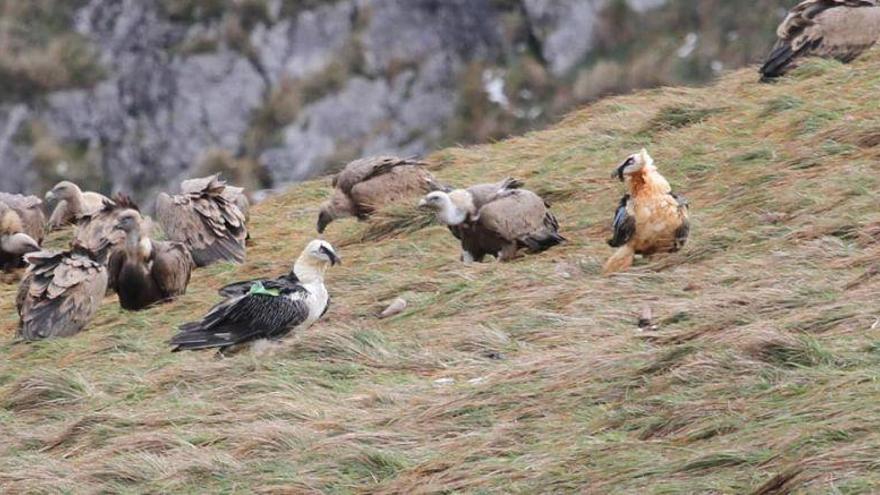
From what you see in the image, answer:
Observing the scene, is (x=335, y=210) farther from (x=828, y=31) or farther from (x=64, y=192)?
(x=828, y=31)

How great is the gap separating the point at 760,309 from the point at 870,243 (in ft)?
4.57

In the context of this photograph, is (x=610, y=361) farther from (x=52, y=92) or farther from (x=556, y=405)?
(x=52, y=92)

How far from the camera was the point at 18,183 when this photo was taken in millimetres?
29234

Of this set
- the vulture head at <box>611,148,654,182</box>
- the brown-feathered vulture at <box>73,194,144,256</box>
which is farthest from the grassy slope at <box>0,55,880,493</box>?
the brown-feathered vulture at <box>73,194,144,256</box>

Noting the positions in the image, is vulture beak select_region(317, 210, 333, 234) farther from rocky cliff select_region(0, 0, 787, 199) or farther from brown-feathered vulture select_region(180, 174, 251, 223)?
rocky cliff select_region(0, 0, 787, 199)

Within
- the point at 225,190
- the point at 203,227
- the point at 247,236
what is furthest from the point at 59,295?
the point at 225,190

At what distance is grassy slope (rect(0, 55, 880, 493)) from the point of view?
6082 millimetres

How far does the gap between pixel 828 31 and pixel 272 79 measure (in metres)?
18.1

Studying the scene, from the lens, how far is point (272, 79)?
101 ft

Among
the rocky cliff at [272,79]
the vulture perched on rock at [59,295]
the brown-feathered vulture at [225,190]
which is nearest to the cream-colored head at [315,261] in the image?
the vulture perched on rock at [59,295]

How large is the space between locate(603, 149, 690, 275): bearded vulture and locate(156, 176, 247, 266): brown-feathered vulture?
4.03m

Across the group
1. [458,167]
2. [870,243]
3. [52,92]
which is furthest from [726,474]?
[52,92]

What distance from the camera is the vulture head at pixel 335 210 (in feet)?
43.7

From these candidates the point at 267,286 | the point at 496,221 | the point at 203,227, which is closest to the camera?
the point at 267,286
